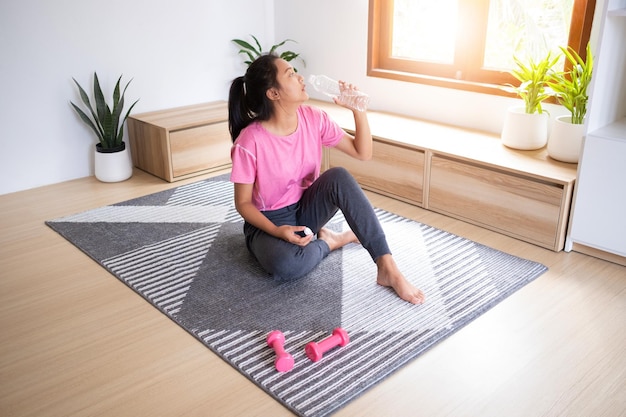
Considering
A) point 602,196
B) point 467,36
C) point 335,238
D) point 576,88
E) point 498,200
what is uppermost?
point 467,36

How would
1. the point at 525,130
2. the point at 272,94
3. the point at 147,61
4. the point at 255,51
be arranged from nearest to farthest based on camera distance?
the point at 272,94, the point at 525,130, the point at 147,61, the point at 255,51

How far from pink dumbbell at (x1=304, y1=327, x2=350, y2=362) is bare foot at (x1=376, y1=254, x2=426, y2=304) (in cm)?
34

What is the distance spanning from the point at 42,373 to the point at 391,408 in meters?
1.02

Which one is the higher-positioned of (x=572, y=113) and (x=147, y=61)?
(x=147, y=61)

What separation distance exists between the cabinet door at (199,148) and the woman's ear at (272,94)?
1306mm

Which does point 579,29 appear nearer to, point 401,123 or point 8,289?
point 401,123

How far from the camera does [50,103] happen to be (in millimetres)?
3197

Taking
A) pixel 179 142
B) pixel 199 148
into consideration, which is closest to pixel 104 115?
pixel 179 142

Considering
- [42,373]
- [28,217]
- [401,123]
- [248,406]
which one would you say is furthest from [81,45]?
[248,406]

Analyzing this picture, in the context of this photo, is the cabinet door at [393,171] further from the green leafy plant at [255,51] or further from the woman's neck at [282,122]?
the green leafy plant at [255,51]

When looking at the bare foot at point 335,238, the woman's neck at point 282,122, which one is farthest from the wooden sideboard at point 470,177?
the woman's neck at point 282,122

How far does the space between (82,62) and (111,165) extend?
1.91 ft

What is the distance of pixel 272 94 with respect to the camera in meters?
2.09

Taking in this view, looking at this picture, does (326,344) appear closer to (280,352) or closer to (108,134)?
(280,352)
